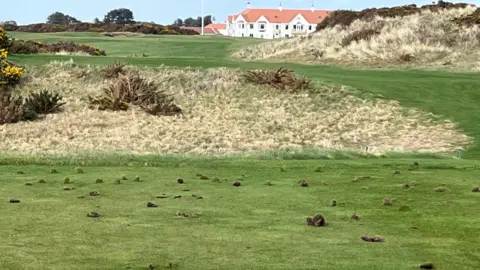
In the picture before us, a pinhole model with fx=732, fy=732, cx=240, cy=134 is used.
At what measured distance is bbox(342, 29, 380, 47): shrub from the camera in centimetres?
4047

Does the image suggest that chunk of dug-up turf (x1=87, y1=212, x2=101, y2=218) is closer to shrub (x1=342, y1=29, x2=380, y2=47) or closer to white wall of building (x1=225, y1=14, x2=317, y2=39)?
shrub (x1=342, y1=29, x2=380, y2=47)

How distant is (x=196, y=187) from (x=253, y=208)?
1894 mm

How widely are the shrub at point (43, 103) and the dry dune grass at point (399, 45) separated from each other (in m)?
17.8

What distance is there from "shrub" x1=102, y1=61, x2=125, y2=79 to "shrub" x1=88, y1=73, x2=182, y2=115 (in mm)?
1181

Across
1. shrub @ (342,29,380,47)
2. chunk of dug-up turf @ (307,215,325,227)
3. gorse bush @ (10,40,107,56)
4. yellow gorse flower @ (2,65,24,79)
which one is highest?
shrub @ (342,29,380,47)

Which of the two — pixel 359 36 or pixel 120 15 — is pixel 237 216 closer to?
pixel 359 36

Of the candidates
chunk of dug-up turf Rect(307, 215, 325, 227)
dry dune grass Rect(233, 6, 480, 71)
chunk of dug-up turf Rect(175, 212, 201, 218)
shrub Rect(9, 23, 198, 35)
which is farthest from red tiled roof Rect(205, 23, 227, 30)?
chunk of dug-up turf Rect(307, 215, 325, 227)

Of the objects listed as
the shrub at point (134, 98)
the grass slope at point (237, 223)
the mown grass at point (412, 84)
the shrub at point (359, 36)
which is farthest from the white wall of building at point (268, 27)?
the grass slope at point (237, 223)

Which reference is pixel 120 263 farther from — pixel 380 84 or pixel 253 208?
pixel 380 84

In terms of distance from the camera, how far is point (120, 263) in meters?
5.36

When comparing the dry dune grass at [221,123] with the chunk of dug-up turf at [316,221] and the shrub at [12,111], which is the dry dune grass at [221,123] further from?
the chunk of dug-up turf at [316,221]

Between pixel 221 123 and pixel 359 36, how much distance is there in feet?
63.5

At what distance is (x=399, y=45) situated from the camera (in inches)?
1519

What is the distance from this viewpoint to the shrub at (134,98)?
80.6ft
